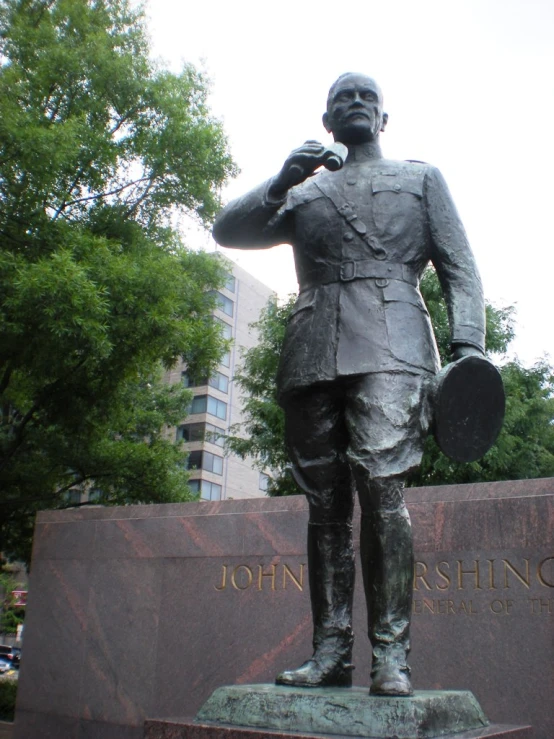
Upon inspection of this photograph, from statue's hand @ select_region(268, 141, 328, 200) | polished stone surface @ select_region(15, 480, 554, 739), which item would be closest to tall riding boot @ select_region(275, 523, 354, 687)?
statue's hand @ select_region(268, 141, 328, 200)

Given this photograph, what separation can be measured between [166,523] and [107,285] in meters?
4.63

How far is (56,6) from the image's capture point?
14750 mm

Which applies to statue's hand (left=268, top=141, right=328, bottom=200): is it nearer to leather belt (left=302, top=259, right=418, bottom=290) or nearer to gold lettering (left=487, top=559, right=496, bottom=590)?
leather belt (left=302, top=259, right=418, bottom=290)

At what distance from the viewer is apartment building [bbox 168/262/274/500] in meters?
47.5

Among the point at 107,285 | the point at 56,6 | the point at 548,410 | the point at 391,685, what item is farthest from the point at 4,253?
the point at 548,410

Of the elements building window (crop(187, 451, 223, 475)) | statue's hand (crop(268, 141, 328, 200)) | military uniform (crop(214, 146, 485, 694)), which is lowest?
military uniform (crop(214, 146, 485, 694))

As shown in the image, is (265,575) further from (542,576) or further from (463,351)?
(463,351)

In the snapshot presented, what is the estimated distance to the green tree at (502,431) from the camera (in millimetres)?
17812

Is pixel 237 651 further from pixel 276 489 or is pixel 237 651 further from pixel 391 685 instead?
pixel 276 489

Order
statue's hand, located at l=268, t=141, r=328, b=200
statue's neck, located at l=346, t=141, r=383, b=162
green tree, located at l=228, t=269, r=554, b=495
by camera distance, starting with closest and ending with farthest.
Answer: statue's hand, located at l=268, t=141, r=328, b=200 < statue's neck, located at l=346, t=141, r=383, b=162 < green tree, located at l=228, t=269, r=554, b=495

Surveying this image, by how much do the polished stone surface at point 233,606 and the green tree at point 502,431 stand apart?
9.36 metres

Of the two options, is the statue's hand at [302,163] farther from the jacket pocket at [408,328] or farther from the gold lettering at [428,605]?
the gold lettering at [428,605]

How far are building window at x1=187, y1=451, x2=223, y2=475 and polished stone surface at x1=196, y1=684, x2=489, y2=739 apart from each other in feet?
144

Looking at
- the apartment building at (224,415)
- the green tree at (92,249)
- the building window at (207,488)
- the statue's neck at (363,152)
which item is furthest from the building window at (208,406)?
the statue's neck at (363,152)
